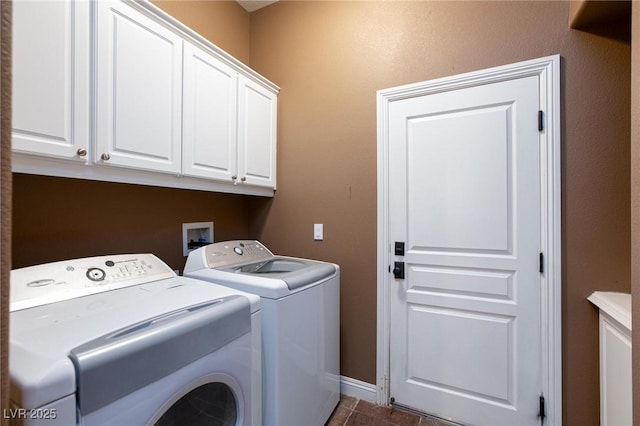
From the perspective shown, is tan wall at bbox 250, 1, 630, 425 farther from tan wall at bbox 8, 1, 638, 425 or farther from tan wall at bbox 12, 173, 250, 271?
tan wall at bbox 12, 173, 250, 271

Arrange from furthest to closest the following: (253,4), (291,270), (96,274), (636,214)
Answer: (253,4)
(291,270)
(96,274)
(636,214)

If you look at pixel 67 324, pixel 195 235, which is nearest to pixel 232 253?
pixel 195 235

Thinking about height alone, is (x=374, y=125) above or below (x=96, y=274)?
above

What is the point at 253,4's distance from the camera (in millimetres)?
2266

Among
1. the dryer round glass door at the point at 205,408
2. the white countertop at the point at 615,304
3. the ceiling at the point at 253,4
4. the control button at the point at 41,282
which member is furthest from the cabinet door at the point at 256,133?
the white countertop at the point at 615,304

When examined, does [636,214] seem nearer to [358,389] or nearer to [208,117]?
[358,389]

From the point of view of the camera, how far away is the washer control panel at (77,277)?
3.11 ft

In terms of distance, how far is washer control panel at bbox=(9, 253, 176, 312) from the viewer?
948 mm

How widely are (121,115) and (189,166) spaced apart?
1.22 ft

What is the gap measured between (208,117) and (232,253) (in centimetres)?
79

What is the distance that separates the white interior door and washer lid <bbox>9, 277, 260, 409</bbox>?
1.12m

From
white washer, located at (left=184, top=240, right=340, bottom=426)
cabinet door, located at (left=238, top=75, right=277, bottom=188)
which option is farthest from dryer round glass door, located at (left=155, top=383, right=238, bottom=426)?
cabinet door, located at (left=238, top=75, right=277, bottom=188)

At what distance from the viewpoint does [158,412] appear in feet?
2.49

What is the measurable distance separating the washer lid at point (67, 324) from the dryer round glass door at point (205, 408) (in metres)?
0.27
